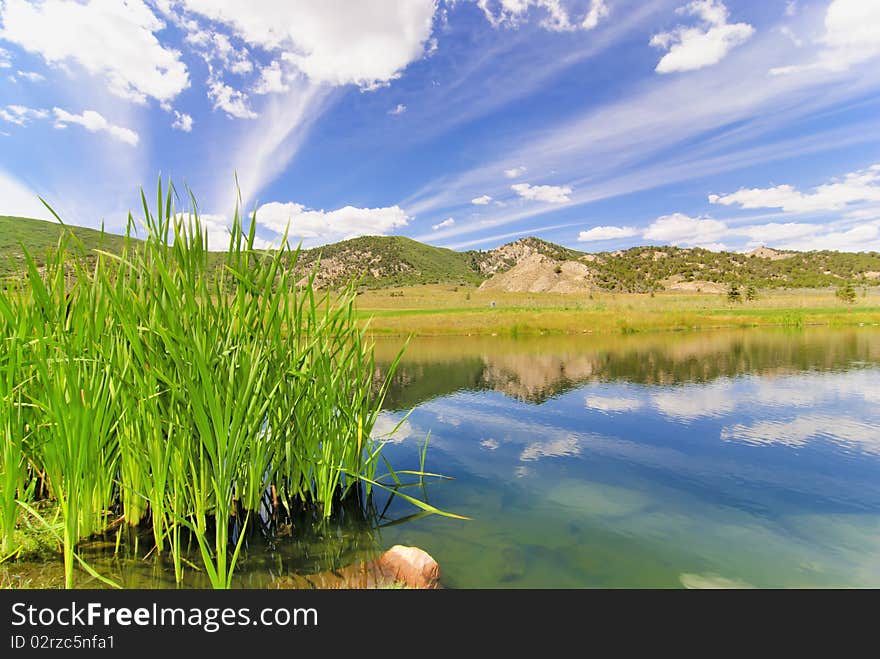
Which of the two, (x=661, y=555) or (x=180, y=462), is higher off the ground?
(x=180, y=462)

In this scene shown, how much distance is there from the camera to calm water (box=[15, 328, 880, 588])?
13.5 feet

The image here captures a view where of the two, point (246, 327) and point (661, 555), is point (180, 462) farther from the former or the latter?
point (661, 555)

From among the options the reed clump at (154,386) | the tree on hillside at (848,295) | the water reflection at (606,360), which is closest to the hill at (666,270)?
the tree on hillside at (848,295)

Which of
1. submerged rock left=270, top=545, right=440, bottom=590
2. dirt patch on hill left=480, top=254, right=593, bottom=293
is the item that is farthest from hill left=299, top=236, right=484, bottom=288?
submerged rock left=270, top=545, right=440, bottom=590

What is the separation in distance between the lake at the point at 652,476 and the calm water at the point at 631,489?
27 millimetres

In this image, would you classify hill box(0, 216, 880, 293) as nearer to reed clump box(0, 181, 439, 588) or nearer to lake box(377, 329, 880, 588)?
lake box(377, 329, 880, 588)

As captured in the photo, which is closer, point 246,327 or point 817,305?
point 246,327

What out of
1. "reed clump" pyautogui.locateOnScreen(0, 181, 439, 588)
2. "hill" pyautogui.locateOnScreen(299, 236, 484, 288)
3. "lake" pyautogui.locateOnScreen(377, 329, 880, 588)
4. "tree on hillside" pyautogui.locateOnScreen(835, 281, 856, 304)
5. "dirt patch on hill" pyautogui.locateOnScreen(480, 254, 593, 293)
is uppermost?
"hill" pyautogui.locateOnScreen(299, 236, 484, 288)

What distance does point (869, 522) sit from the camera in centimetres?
518

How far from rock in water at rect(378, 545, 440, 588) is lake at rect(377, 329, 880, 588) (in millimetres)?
369

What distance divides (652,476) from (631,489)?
718 millimetres
